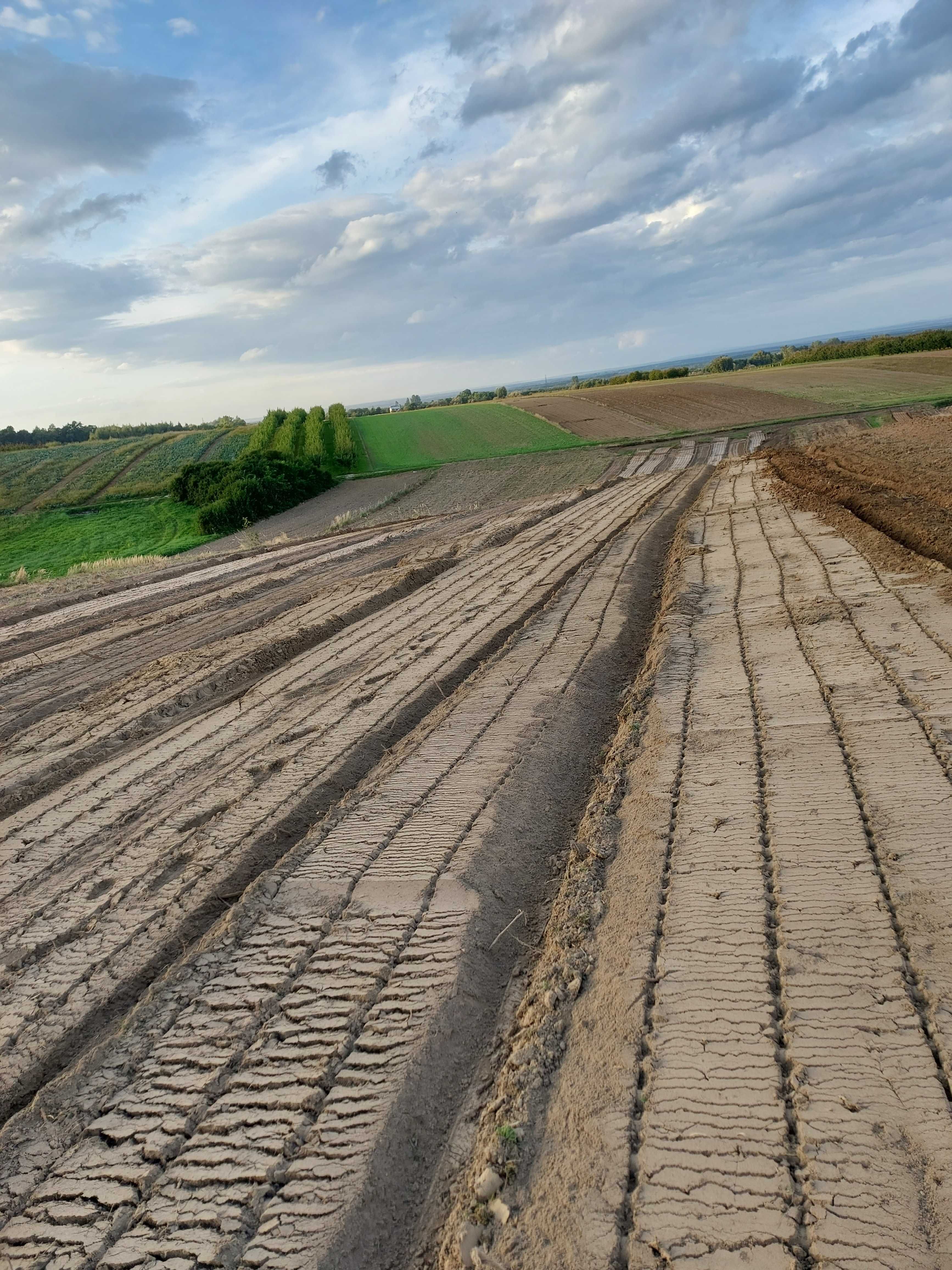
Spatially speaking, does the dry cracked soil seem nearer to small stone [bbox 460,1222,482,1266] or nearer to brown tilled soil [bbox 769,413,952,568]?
small stone [bbox 460,1222,482,1266]

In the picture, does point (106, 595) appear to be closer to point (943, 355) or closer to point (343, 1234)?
point (343, 1234)

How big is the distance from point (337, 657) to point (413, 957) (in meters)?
5.34

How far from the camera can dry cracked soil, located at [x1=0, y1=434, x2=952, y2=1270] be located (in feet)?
8.69

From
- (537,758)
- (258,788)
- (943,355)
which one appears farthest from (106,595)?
(943,355)

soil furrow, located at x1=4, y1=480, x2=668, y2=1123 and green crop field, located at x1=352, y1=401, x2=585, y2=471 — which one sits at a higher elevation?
green crop field, located at x1=352, y1=401, x2=585, y2=471

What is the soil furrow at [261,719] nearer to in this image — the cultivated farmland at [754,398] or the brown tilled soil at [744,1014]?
the brown tilled soil at [744,1014]

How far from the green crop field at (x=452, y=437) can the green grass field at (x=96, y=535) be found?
34.7ft

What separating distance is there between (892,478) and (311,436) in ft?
114

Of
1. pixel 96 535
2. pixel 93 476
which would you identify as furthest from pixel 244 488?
A: pixel 93 476

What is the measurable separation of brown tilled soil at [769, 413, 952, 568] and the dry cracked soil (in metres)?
4.06

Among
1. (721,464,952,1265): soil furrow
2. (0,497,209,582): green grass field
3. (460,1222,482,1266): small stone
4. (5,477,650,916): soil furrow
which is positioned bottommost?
(460,1222,482,1266): small stone

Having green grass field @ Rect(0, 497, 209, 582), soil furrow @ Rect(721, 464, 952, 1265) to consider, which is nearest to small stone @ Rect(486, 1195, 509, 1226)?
soil furrow @ Rect(721, 464, 952, 1265)

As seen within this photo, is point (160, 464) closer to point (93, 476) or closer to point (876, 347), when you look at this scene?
point (93, 476)

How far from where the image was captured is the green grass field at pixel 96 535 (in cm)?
2558
